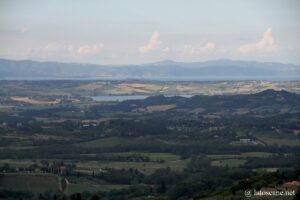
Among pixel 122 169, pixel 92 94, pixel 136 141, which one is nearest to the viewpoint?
pixel 122 169

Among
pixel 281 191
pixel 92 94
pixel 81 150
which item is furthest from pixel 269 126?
pixel 92 94

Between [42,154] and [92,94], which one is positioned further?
[92,94]

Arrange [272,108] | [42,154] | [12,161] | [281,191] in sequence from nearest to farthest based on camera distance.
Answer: [281,191] < [12,161] < [42,154] < [272,108]

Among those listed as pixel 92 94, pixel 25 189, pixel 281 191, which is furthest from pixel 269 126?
pixel 92 94

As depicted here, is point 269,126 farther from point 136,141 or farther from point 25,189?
point 25,189

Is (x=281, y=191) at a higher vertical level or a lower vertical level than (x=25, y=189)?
higher

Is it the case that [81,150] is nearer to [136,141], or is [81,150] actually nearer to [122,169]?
[136,141]

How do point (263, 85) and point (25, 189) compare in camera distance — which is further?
point (263, 85)

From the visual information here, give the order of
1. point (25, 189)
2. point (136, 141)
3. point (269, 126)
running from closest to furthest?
point (25, 189), point (136, 141), point (269, 126)

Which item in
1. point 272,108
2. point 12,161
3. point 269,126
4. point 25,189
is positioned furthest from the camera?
point 272,108
